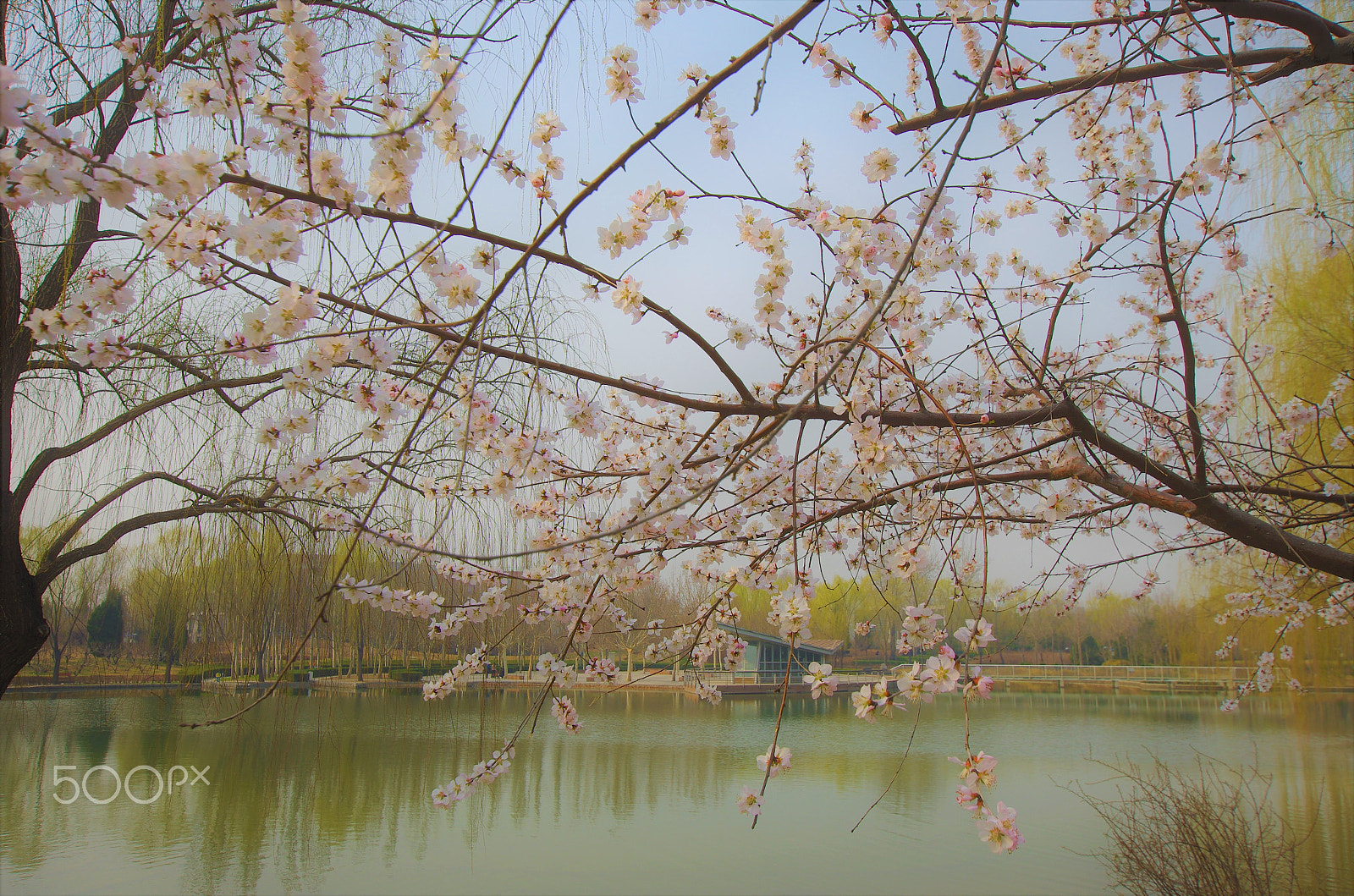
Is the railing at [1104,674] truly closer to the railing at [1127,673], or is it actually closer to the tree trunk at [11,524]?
the railing at [1127,673]

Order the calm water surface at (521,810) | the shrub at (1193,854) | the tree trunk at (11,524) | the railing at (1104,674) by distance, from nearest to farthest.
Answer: the tree trunk at (11,524) < the shrub at (1193,854) < the calm water surface at (521,810) < the railing at (1104,674)

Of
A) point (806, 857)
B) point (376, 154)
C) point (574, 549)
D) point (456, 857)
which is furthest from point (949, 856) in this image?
point (376, 154)

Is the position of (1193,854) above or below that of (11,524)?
below

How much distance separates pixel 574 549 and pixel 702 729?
10332 millimetres

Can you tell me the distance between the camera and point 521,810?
22.3 feet

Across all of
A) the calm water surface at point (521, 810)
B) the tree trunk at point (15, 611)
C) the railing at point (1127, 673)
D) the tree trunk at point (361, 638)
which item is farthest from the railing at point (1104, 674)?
the tree trunk at point (15, 611)

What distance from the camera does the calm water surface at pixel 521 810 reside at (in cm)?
487

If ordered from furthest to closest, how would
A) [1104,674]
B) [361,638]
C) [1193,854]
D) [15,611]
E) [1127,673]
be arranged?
[1104,674] < [1127,673] < [1193,854] < [361,638] < [15,611]

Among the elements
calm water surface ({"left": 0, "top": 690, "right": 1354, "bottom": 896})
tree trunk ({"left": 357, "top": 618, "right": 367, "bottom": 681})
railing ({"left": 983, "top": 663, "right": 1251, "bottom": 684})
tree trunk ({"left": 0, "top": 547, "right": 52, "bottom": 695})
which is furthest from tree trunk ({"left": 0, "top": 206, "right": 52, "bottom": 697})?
railing ({"left": 983, "top": 663, "right": 1251, "bottom": 684})

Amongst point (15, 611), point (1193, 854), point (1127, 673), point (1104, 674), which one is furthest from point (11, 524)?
point (1104, 674)

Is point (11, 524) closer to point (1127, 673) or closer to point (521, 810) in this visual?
point (521, 810)

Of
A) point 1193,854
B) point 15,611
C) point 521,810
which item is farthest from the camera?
point 521,810

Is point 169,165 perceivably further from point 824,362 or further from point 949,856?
point 949,856

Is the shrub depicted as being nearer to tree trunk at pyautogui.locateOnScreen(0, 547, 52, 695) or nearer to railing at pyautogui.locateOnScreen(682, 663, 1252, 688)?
tree trunk at pyautogui.locateOnScreen(0, 547, 52, 695)
